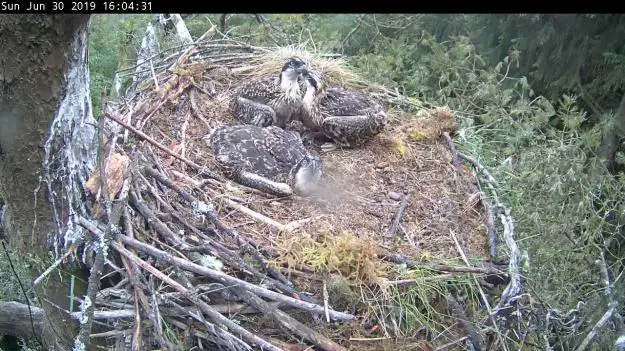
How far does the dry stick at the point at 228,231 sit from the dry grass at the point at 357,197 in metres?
0.13

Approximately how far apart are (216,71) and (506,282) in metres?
2.98

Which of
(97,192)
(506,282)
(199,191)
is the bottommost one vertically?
(506,282)

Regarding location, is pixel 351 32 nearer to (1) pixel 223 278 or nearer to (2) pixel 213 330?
(1) pixel 223 278

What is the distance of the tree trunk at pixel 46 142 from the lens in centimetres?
283

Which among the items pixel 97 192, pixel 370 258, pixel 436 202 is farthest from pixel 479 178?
pixel 97 192

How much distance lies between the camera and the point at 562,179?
4711 millimetres

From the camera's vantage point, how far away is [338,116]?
5.10 metres

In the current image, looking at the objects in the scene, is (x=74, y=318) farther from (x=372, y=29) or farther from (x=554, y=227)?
(x=372, y=29)

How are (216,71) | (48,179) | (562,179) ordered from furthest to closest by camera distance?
(216,71) → (562,179) → (48,179)

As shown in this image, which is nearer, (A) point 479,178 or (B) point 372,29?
(A) point 479,178

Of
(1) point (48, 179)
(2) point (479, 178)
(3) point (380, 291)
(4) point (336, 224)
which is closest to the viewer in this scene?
(1) point (48, 179)

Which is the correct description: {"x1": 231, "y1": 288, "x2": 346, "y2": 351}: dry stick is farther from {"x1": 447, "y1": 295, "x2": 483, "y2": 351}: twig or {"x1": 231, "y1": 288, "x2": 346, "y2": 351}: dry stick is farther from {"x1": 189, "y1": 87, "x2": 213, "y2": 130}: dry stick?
{"x1": 189, "y1": 87, "x2": 213, "y2": 130}: dry stick

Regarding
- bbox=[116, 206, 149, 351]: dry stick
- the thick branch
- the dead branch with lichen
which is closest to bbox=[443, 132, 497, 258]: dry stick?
the dead branch with lichen

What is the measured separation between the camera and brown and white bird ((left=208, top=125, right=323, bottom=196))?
14.6 ft
